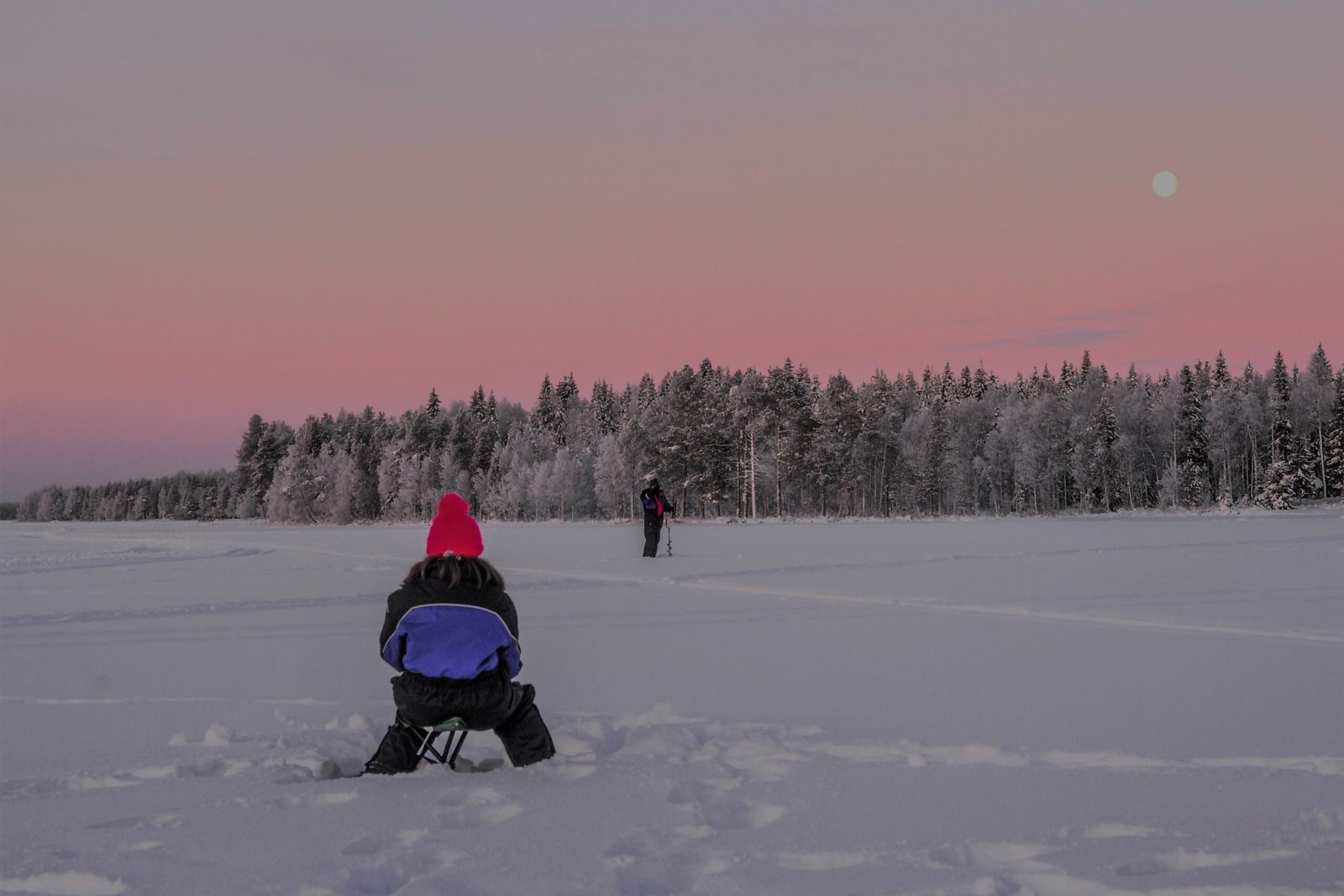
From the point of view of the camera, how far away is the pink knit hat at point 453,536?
4.60 metres

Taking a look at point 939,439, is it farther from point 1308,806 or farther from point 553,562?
point 1308,806

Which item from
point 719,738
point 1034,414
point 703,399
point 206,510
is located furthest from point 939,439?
point 206,510

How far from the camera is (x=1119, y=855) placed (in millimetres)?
3291

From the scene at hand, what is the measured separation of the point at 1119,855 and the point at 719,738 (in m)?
2.07

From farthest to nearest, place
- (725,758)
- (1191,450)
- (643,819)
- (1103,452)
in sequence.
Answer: (1191,450) < (1103,452) < (725,758) < (643,819)

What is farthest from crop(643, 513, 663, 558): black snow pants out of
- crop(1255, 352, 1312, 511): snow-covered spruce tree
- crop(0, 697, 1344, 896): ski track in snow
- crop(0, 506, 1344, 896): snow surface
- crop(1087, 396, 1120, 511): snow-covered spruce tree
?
crop(1087, 396, 1120, 511): snow-covered spruce tree

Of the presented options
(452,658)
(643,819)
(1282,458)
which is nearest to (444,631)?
(452,658)

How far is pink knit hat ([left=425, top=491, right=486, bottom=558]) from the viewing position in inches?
181

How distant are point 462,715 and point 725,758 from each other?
48.8 inches

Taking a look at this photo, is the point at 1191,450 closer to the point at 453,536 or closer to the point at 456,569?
the point at 453,536

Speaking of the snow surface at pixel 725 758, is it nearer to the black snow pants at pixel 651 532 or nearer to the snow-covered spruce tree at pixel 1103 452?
the black snow pants at pixel 651 532

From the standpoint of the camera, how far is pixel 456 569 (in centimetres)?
447

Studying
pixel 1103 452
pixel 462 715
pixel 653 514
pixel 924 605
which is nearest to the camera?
pixel 462 715

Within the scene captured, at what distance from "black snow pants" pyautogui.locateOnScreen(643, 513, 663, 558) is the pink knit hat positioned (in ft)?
50.5
